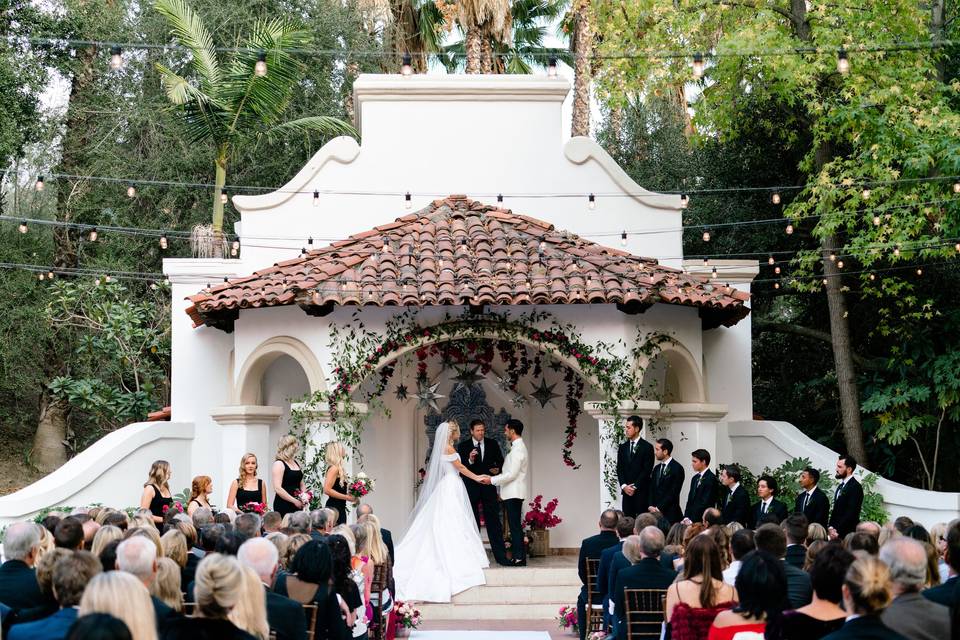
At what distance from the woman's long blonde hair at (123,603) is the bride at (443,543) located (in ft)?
30.3

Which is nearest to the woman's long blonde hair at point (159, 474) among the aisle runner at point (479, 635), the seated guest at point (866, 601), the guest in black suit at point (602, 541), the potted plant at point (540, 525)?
the aisle runner at point (479, 635)

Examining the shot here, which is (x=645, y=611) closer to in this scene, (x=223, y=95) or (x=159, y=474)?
(x=159, y=474)

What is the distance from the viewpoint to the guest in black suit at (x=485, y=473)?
1487 cm

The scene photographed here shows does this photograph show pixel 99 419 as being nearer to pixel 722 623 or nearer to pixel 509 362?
pixel 509 362

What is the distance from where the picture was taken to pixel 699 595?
682 centimetres

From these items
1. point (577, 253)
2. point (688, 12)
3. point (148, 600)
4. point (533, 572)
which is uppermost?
point (688, 12)

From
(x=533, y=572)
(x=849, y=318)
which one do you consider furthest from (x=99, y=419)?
(x=849, y=318)

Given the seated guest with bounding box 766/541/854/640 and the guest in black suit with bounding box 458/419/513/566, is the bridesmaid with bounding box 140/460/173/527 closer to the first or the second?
the guest in black suit with bounding box 458/419/513/566

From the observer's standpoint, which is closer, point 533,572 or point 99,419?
point 533,572

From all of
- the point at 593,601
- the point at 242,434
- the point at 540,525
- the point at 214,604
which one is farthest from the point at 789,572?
the point at 242,434

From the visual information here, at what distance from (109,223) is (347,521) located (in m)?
12.7

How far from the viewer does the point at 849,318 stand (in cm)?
2052

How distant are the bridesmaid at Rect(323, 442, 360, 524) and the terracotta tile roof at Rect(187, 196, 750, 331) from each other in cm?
189

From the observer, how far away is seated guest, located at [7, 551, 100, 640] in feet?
17.4
